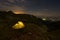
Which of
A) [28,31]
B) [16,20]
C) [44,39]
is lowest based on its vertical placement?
[44,39]

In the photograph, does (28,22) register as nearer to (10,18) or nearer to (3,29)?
(10,18)

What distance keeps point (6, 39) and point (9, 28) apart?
3426 mm

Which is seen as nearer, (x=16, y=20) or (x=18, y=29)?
(x=18, y=29)

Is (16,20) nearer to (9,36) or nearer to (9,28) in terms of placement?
(9,28)

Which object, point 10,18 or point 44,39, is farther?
point 10,18

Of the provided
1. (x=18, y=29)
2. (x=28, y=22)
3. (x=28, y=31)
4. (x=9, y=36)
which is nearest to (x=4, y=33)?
(x=9, y=36)

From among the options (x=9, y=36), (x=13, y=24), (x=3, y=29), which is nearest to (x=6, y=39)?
(x=9, y=36)

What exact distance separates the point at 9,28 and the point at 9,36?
2462mm

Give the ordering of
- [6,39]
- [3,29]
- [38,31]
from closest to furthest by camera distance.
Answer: [6,39] → [3,29] → [38,31]

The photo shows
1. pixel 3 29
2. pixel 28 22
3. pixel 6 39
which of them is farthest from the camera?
pixel 28 22

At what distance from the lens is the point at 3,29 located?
2566 centimetres

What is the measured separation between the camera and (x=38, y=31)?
1076 inches

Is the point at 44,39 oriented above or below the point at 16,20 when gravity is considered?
below

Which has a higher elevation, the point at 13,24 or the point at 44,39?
the point at 13,24
